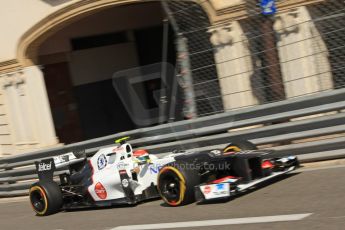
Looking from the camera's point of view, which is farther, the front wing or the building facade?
the building facade

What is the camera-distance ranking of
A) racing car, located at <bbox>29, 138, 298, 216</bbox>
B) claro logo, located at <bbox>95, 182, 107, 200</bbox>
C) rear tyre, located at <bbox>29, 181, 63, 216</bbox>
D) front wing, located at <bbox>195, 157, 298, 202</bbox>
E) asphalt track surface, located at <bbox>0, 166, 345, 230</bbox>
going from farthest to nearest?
rear tyre, located at <bbox>29, 181, 63, 216</bbox>, claro logo, located at <bbox>95, 182, 107, 200</bbox>, racing car, located at <bbox>29, 138, 298, 216</bbox>, front wing, located at <bbox>195, 157, 298, 202</bbox>, asphalt track surface, located at <bbox>0, 166, 345, 230</bbox>

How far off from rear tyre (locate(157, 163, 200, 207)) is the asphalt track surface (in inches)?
4.9

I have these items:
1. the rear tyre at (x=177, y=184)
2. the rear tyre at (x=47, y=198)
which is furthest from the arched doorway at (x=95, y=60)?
the rear tyre at (x=177, y=184)

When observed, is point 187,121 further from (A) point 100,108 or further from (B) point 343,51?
(A) point 100,108

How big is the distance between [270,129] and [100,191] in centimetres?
278

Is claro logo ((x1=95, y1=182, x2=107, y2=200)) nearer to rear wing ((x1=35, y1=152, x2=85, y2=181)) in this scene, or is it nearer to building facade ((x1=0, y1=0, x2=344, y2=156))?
rear wing ((x1=35, y1=152, x2=85, y2=181))

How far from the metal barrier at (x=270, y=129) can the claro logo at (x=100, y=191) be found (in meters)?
1.67

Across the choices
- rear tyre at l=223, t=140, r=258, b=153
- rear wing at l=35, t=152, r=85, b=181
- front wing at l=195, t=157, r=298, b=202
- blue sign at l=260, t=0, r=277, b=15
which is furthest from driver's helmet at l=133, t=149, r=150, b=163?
blue sign at l=260, t=0, r=277, b=15

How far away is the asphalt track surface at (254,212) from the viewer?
620cm

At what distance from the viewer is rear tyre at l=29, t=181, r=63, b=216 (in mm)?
9656

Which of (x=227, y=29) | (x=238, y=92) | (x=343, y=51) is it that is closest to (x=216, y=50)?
(x=227, y=29)

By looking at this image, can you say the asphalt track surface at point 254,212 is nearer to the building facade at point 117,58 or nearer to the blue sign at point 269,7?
the building facade at point 117,58

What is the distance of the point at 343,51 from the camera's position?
8.85m

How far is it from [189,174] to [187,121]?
2.25 metres
